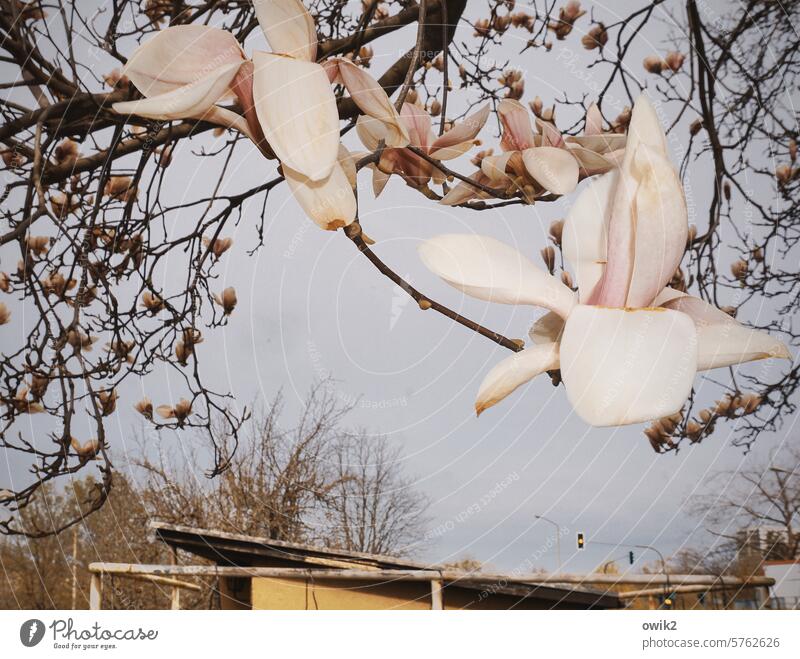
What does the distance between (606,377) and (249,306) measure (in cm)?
51

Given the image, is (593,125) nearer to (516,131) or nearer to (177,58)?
(516,131)

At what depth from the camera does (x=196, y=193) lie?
2.19 feet

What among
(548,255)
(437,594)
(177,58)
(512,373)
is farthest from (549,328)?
(437,594)

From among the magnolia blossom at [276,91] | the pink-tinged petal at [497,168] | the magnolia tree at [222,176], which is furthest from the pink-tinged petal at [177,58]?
the magnolia tree at [222,176]

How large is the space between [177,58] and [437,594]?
57 cm

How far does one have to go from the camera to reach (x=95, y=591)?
2.15 feet

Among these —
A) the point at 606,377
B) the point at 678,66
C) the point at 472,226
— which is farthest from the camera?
the point at 678,66

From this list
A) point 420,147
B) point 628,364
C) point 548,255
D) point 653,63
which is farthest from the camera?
point 653,63

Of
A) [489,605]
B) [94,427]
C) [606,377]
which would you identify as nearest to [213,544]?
[94,427]

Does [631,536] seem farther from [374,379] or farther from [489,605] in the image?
[374,379]

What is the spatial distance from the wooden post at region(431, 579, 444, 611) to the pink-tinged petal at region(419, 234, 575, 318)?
0.51 meters

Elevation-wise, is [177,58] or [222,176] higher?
[222,176]

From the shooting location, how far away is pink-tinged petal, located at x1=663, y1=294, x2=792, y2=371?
0.69 feet

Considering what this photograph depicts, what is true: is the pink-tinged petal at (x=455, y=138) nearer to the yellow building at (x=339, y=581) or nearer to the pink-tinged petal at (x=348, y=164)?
the pink-tinged petal at (x=348, y=164)
